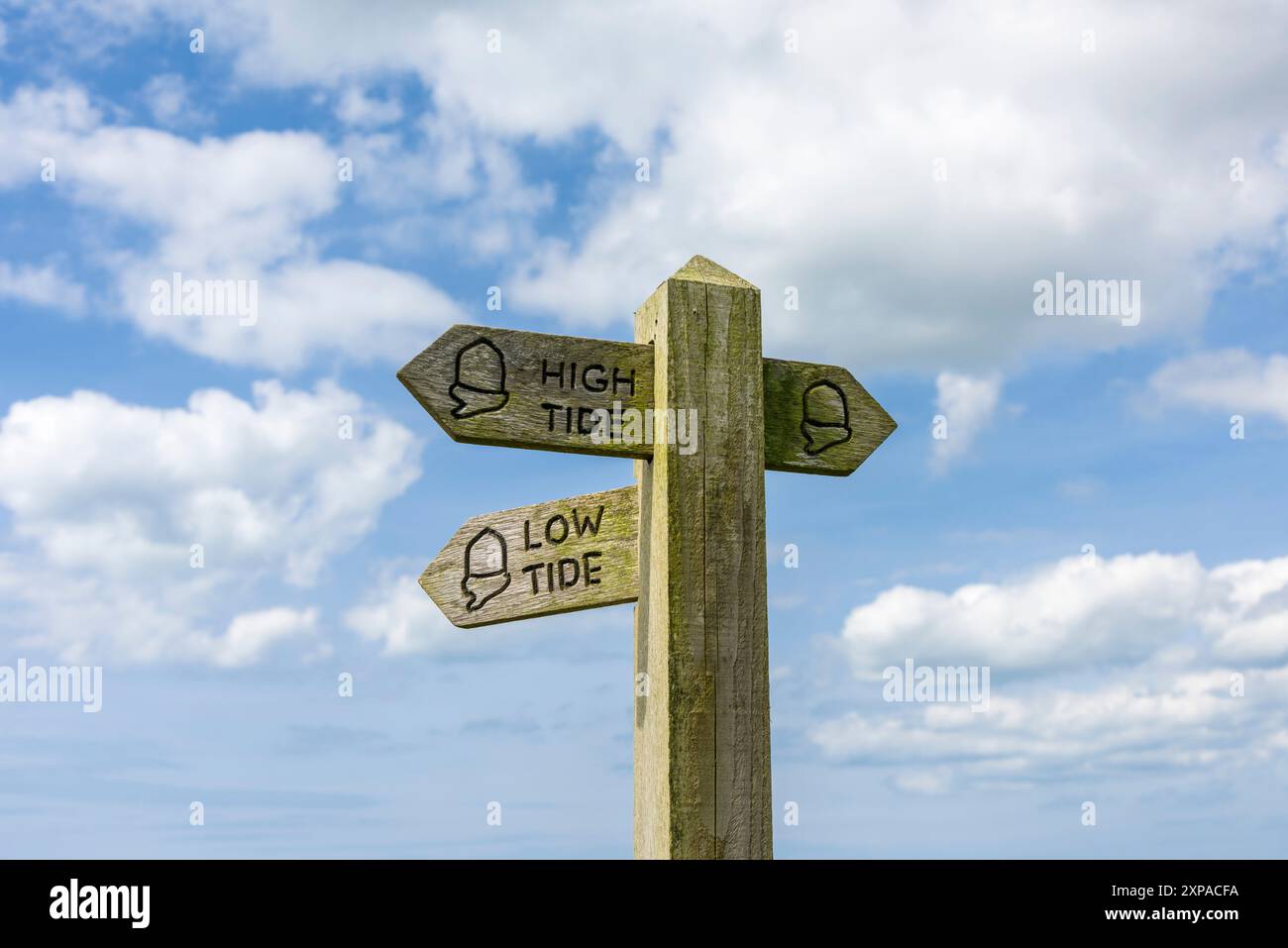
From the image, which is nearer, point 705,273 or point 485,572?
point 705,273

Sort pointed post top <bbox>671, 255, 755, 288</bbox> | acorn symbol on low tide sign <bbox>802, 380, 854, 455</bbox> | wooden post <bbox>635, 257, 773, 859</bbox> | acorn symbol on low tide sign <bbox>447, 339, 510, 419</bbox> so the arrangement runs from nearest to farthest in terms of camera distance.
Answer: wooden post <bbox>635, 257, 773, 859</bbox> → acorn symbol on low tide sign <bbox>447, 339, 510, 419</bbox> → pointed post top <bbox>671, 255, 755, 288</bbox> → acorn symbol on low tide sign <bbox>802, 380, 854, 455</bbox>

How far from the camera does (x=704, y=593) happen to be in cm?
383

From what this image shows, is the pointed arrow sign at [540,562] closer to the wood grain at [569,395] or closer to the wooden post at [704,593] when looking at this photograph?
the wooden post at [704,593]

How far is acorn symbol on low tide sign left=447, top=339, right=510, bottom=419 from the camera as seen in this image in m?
3.84

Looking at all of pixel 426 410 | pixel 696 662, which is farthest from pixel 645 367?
pixel 696 662

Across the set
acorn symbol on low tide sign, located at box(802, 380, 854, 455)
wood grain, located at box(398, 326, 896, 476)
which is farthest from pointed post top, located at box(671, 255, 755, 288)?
acorn symbol on low tide sign, located at box(802, 380, 854, 455)

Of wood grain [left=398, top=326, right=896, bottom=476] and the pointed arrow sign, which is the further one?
the pointed arrow sign

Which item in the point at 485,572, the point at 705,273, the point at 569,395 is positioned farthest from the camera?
the point at 485,572

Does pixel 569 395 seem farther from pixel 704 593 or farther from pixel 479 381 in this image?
pixel 704 593

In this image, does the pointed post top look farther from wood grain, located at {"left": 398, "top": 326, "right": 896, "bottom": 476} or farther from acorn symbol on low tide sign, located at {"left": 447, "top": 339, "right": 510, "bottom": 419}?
acorn symbol on low tide sign, located at {"left": 447, "top": 339, "right": 510, "bottom": 419}

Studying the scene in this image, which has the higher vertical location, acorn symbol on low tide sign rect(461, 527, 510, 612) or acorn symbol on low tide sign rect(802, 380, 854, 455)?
acorn symbol on low tide sign rect(802, 380, 854, 455)

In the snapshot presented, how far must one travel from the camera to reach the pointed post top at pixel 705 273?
407cm

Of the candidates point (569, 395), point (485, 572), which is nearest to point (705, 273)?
point (569, 395)

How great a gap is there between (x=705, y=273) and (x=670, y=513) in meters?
0.88
